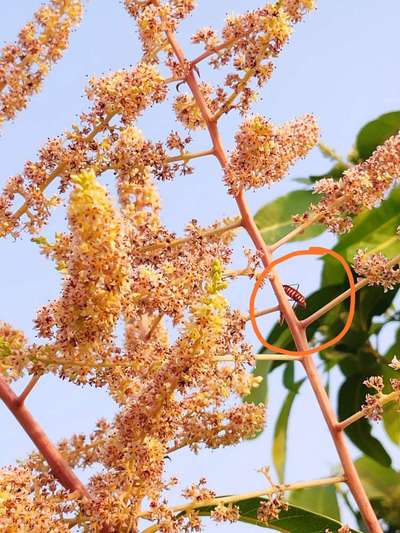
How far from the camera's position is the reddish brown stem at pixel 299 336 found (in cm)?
179

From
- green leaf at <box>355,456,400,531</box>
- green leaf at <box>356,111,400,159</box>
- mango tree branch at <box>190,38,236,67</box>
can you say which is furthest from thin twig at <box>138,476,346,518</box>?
green leaf at <box>356,111,400,159</box>

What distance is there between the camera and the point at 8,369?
1820mm

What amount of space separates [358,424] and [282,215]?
911 mm

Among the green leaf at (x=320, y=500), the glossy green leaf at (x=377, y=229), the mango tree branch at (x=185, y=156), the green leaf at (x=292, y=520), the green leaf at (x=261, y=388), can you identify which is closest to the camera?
the green leaf at (x=292, y=520)

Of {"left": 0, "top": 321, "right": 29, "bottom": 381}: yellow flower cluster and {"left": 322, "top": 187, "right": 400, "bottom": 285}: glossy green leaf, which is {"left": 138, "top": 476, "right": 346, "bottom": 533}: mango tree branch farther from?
{"left": 322, "top": 187, "right": 400, "bottom": 285}: glossy green leaf

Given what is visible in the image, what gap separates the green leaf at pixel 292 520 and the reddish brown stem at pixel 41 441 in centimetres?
31

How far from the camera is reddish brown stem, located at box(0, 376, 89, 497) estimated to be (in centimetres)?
178

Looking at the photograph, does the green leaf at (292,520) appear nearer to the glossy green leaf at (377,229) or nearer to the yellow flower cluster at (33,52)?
the yellow flower cluster at (33,52)

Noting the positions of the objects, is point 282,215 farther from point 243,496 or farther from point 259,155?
point 243,496

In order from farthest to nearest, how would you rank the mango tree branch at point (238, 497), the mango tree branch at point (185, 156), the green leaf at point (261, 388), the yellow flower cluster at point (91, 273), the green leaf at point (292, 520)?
the green leaf at point (261, 388) → the mango tree branch at point (185, 156) → the green leaf at point (292, 520) → the mango tree branch at point (238, 497) → the yellow flower cluster at point (91, 273)

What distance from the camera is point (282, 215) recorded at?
3840 millimetres

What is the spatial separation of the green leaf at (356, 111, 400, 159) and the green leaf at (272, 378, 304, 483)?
3.67 ft

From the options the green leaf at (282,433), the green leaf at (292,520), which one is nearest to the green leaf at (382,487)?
the green leaf at (282,433)

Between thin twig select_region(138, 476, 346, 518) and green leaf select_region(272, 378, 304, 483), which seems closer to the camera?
thin twig select_region(138, 476, 346, 518)
